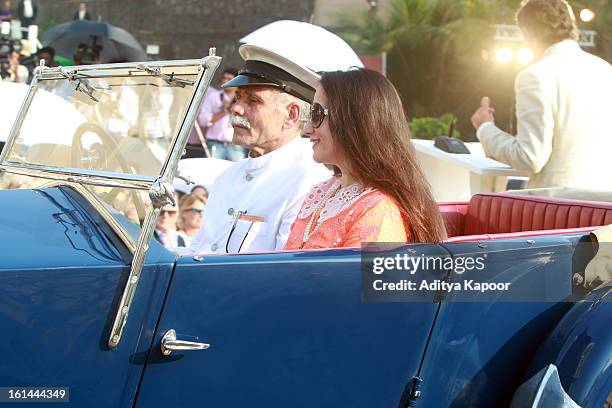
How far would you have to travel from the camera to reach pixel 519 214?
3.14 metres

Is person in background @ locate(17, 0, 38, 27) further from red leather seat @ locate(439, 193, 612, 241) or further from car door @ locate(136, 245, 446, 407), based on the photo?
car door @ locate(136, 245, 446, 407)

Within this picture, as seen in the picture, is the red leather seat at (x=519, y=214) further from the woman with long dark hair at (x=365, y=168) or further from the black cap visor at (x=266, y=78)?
the black cap visor at (x=266, y=78)

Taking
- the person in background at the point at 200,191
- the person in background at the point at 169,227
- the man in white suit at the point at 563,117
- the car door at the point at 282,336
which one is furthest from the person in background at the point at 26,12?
the car door at the point at 282,336

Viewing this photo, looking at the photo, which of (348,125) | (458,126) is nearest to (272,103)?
(348,125)

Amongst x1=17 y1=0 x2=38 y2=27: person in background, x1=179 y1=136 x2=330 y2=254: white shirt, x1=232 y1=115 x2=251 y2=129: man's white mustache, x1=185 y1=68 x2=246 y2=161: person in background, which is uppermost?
x1=232 y1=115 x2=251 y2=129: man's white mustache

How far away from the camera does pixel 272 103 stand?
3.29 meters

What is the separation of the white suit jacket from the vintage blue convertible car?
1548 mm

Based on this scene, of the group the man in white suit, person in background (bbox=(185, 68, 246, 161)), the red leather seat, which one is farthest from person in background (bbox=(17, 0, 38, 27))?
the red leather seat

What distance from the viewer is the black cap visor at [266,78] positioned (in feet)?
10.7

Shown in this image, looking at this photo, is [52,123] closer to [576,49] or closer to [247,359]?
[247,359]

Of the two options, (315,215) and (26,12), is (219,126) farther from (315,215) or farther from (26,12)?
(26,12)

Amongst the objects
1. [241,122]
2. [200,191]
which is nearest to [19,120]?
[241,122]

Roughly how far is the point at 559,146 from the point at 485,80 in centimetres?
2201

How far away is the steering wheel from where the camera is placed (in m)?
2.41
